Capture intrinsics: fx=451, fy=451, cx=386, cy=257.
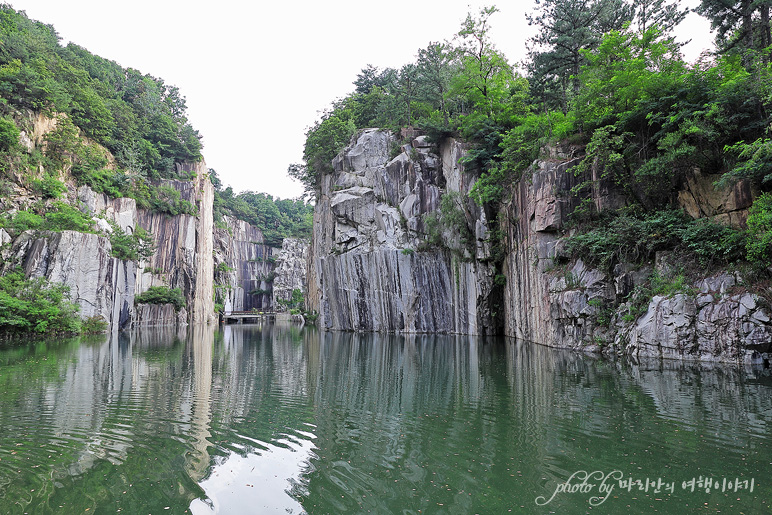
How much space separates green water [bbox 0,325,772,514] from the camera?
14.3 feet

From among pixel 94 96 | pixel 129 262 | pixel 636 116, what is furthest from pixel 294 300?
pixel 636 116

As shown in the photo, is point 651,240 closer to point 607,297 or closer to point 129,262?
point 607,297

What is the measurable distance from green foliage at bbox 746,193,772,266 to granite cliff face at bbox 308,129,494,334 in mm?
15137

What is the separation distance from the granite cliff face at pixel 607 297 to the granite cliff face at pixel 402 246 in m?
3.47

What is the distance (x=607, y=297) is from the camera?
16672 mm

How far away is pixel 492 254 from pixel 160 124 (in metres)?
44.8

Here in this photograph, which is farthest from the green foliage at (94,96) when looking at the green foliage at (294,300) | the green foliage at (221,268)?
the green foliage at (294,300)

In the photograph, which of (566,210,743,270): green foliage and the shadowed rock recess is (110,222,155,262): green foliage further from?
(566,210,743,270): green foliage

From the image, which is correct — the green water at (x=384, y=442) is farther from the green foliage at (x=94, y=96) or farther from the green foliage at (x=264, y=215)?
the green foliage at (x=264, y=215)

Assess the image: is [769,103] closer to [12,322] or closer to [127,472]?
[127,472]

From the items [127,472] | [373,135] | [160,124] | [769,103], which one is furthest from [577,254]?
[160,124]

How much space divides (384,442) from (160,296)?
4051 centimetres

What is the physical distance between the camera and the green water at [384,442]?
4.34 metres

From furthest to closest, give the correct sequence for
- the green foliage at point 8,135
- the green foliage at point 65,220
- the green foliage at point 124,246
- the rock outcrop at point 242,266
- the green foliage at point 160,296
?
the rock outcrop at point 242,266 → the green foliage at point 160,296 → the green foliage at point 124,246 → the green foliage at point 8,135 → the green foliage at point 65,220
